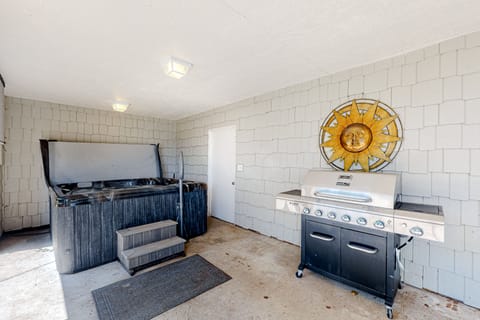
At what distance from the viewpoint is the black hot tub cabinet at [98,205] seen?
2592mm

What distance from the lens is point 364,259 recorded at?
2.07 meters

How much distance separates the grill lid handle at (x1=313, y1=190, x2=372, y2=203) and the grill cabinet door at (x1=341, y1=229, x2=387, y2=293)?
321mm

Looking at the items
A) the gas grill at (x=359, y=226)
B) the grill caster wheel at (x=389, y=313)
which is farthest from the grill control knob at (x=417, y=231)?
the grill caster wheel at (x=389, y=313)

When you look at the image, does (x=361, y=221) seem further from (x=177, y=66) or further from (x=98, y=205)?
(x=98, y=205)

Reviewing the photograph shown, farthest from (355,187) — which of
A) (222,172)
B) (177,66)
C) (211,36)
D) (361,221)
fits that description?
(222,172)

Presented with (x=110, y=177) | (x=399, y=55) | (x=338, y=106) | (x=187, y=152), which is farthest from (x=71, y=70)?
(x=399, y=55)

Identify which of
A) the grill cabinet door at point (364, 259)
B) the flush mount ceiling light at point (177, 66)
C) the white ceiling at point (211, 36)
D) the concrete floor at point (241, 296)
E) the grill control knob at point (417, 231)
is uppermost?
the white ceiling at point (211, 36)

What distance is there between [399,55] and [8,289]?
16.2 ft

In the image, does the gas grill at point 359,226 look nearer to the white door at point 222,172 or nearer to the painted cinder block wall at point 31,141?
the white door at point 222,172

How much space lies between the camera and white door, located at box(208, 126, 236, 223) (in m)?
4.56

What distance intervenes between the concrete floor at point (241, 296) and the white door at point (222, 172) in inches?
65.2

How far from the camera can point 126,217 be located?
302 cm

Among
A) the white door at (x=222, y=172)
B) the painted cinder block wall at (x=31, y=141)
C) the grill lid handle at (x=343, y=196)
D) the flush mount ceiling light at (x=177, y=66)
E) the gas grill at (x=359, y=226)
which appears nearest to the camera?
the gas grill at (x=359, y=226)

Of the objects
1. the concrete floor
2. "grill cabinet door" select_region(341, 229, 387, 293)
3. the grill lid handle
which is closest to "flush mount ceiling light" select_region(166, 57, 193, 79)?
the grill lid handle
